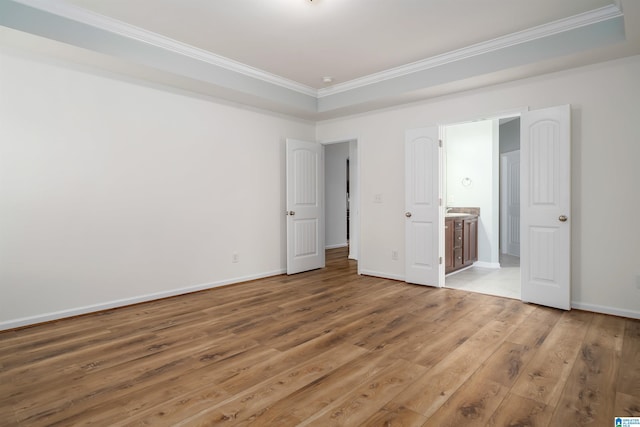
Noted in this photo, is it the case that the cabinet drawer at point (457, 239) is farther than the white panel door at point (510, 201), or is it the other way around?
the white panel door at point (510, 201)

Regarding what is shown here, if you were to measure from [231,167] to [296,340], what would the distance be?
2.80m

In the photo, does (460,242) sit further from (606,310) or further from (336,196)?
(336,196)

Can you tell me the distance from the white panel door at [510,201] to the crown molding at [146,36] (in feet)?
16.4

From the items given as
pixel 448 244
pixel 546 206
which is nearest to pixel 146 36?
pixel 546 206

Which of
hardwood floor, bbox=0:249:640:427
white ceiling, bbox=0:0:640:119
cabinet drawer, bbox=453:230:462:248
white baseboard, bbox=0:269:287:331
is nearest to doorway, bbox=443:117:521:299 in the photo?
cabinet drawer, bbox=453:230:462:248

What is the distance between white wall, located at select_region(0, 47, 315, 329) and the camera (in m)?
3.23

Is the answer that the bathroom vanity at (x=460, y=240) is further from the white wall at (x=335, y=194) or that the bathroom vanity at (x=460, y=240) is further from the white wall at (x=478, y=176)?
the white wall at (x=335, y=194)

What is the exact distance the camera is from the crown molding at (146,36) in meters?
3.01

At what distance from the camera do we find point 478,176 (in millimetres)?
6121

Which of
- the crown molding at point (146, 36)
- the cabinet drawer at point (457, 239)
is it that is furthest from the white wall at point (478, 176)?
the crown molding at point (146, 36)

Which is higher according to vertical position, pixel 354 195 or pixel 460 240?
pixel 354 195

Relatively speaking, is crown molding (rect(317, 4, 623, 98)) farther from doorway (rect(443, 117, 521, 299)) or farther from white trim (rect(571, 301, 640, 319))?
white trim (rect(571, 301, 640, 319))

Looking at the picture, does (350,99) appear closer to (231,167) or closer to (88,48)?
(231,167)

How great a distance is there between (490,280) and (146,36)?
5.17 m
